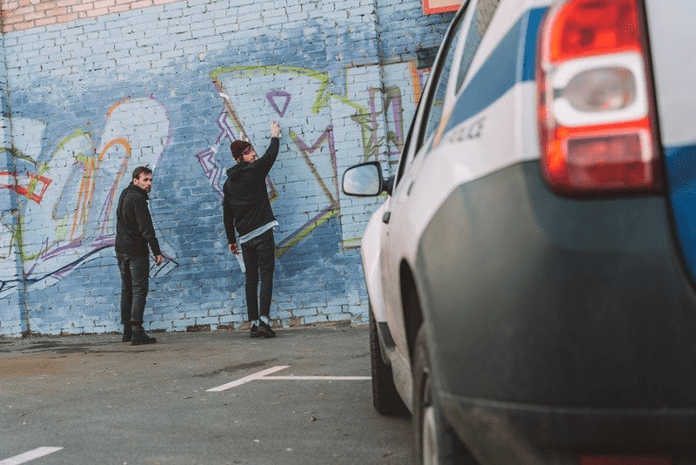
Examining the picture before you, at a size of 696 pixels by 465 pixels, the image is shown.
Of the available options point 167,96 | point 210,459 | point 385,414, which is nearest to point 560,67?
point 210,459

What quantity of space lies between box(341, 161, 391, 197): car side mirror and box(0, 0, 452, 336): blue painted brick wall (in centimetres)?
565

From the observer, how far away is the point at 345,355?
7289 mm

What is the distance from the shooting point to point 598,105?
4.90ft

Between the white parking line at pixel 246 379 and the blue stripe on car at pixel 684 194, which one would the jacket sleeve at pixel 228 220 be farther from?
the blue stripe on car at pixel 684 194

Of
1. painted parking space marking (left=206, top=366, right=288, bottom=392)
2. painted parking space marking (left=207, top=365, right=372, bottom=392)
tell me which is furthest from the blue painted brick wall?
painted parking space marking (left=207, top=365, right=372, bottom=392)

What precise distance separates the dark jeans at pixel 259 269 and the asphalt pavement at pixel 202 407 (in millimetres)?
576

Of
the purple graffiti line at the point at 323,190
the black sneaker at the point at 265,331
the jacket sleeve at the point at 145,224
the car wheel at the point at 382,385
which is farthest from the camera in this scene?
the purple graffiti line at the point at 323,190

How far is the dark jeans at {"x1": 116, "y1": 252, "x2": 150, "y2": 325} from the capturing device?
379 inches

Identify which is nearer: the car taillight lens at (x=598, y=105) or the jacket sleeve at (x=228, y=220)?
the car taillight lens at (x=598, y=105)

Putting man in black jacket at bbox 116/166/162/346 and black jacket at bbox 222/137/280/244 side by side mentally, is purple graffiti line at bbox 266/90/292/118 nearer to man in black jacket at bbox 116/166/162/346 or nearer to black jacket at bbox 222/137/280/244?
black jacket at bbox 222/137/280/244

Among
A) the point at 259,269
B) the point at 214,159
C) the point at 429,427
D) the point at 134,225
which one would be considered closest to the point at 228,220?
the point at 259,269

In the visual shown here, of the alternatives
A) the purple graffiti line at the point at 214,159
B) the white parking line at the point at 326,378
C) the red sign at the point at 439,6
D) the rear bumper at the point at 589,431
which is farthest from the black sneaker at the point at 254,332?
the rear bumper at the point at 589,431

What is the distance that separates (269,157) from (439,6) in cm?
262

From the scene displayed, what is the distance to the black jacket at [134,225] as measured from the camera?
31.5 ft
